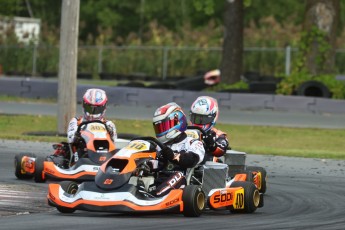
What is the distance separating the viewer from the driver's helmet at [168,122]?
10.9 metres

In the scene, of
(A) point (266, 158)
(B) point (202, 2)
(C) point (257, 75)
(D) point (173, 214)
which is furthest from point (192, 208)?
(C) point (257, 75)

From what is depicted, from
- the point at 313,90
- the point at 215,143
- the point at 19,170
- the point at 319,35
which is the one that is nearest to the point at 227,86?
the point at 319,35

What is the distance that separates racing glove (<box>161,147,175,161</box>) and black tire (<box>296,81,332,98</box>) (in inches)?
585

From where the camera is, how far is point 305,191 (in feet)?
42.9

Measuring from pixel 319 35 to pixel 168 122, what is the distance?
647 inches

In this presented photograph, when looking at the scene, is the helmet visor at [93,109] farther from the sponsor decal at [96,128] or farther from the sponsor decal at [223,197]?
the sponsor decal at [223,197]

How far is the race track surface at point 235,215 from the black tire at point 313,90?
9710 mm

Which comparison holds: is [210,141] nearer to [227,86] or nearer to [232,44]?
[227,86]

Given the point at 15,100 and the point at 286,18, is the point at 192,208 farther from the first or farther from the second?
the point at 286,18

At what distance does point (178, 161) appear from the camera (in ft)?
35.4

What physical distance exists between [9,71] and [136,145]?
30.7m

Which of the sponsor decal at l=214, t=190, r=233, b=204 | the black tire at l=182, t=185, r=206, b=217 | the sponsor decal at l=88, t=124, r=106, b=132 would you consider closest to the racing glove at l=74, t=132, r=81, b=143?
the sponsor decal at l=88, t=124, r=106, b=132

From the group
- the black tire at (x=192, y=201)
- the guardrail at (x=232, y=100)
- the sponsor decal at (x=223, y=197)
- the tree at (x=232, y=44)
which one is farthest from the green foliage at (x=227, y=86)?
the black tire at (x=192, y=201)

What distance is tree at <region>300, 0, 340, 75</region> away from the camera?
26750 mm
